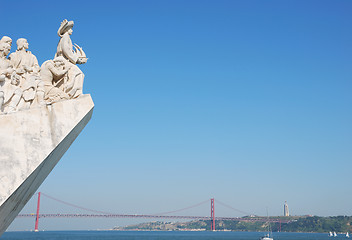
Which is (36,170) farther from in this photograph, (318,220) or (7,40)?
(318,220)

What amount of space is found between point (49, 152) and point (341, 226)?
103 meters

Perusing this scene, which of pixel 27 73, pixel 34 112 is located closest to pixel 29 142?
pixel 34 112

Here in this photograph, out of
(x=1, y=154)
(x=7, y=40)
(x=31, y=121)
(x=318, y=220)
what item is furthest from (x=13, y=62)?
(x=318, y=220)

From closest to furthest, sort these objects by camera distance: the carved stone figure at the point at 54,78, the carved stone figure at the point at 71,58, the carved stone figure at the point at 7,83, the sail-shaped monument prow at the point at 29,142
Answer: the sail-shaped monument prow at the point at 29,142
the carved stone figure at the point at 7,83
the carved stone figure at the point at 54,78
the carved stone figure at the point at 71,58

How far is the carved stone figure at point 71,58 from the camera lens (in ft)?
22.6

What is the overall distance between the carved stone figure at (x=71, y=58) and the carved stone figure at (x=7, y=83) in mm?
804

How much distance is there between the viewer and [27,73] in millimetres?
6883

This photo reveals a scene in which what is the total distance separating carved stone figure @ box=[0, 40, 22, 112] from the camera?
6.24 m

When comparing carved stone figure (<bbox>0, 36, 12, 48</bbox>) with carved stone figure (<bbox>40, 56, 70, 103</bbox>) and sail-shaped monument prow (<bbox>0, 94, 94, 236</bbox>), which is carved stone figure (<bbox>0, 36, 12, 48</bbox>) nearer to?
carved stone figure (<bbox>40, 56, 70, 103</bbox>)

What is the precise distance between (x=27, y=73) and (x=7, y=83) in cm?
44

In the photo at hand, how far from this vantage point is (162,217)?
71438 millimetres

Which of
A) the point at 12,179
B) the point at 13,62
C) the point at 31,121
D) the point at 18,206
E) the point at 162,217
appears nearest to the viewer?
the point at 12,179

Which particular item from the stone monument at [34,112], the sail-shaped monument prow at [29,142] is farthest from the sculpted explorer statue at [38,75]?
the sail-shaped monument prow at [29,142]

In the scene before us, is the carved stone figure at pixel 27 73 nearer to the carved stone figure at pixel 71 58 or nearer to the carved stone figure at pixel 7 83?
the carved stone figure at pixel 7 83
